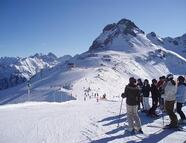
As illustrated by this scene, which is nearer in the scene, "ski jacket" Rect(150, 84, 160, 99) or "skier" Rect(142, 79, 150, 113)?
"ski jacket" Rect(150, 84, 160, 99)

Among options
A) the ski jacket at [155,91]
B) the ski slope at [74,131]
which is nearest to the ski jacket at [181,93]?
the ski slope at [74,131]

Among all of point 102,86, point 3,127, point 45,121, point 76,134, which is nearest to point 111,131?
point 76,134

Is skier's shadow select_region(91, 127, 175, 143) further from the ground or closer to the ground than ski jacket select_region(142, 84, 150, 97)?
closer to the ground

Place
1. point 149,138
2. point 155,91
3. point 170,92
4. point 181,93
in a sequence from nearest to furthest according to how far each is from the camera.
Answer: point 149,138
point 170,92
point 181,93
point 155,91

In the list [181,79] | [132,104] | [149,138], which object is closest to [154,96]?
[181,79]

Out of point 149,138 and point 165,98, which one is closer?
point 149,138

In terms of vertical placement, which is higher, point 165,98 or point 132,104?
point 165,98

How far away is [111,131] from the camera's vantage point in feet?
48.4

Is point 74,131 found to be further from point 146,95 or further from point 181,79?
point 146,95

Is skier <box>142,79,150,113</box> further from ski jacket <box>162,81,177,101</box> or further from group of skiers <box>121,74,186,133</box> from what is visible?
ski jacket <box>162,81,177,101</box>

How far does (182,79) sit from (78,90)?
143298mm

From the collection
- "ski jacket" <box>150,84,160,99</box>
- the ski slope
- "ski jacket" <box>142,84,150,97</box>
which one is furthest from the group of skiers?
"ski jacket" <box>142,84,150,97</box>

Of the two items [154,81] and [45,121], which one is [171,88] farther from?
[45,121]

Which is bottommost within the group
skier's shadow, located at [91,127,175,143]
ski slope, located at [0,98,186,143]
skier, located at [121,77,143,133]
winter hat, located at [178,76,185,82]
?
skier's shadow, located at [91,127,175,143]
